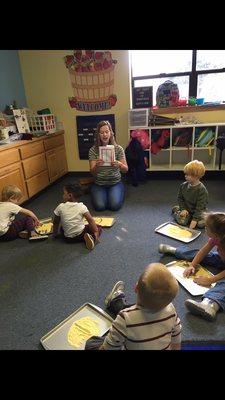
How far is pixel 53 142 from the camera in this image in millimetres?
3713

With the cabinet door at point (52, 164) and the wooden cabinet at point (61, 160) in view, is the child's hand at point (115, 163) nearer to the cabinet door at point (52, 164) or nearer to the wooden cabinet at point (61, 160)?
the cabinet door at point (52, 164)

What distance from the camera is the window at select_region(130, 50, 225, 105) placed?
11.5ft

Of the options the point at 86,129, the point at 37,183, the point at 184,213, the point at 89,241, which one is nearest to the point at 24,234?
the point at 89,241

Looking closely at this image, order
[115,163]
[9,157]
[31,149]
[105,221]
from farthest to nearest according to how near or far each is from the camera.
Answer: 1. [31,149]
2. [115,163]
3. [9,157]
4. [105,221]

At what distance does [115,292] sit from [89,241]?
65 cm

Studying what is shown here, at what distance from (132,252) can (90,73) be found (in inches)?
105

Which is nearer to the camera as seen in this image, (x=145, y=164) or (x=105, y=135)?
(x=105, y=135)

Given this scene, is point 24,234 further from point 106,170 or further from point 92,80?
point 92,80

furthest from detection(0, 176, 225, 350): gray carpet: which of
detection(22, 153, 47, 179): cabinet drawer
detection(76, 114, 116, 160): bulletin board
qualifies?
detection(76, 114, 116, 160): bulletin board

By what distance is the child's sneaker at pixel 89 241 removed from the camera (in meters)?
2.14
